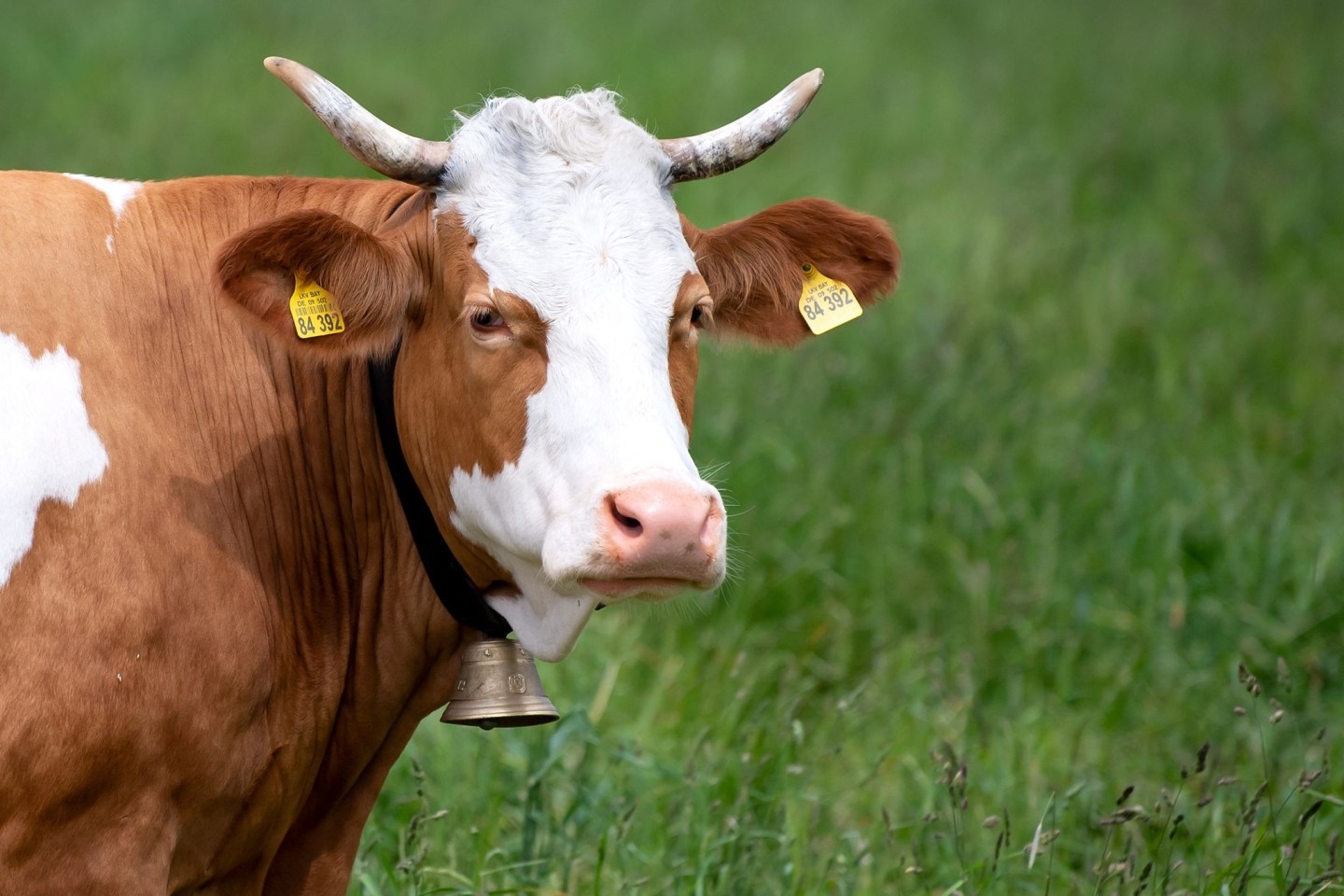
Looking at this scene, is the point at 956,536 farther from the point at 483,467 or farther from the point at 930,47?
the point at 930,47

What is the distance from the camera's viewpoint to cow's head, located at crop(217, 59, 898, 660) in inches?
115

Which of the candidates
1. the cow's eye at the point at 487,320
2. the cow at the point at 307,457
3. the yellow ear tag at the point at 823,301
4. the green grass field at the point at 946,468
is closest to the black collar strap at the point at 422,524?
the cow at the point at 307,457

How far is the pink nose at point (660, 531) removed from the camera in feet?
9.20

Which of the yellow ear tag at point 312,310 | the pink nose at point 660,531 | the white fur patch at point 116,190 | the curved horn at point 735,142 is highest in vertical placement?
the white fur patch at point 116,190

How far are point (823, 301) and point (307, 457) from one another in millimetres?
1326

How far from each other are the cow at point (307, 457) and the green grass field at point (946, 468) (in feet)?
1.64

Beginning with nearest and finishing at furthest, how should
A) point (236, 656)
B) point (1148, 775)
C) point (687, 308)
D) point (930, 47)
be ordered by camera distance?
point (236, 656), point (687, 308), point (1148, 775), point (930, 47)

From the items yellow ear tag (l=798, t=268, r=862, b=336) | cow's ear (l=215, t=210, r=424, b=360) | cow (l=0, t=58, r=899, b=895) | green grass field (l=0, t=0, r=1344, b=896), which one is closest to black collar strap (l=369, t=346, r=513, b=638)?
cow (l=0, t=58, r=899, b=895)

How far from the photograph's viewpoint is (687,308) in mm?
3238

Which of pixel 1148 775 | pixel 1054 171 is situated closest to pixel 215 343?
pixel 1148 775

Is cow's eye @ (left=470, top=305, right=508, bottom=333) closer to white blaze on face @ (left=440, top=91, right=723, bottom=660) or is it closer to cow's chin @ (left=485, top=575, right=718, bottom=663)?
white blaze on face @ (left=440, top=91, right=723, bottom=660)

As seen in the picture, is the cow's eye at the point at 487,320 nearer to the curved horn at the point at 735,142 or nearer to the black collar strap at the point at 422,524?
the black collar strap at the point at 422,524

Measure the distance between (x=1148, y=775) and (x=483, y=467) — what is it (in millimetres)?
2958

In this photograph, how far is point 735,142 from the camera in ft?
11.3
